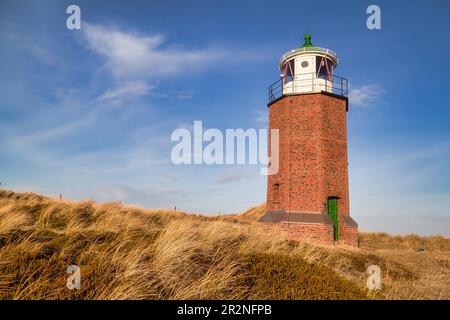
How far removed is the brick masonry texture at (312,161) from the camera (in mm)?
14742

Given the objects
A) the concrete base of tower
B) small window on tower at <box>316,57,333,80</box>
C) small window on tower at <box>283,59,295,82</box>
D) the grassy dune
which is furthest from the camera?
small window on tower at <box>283,59,295,82</box>

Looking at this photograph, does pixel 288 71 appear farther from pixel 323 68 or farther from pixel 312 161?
pixel 312 161

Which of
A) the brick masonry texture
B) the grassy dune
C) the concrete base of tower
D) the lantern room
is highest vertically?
the lantern room

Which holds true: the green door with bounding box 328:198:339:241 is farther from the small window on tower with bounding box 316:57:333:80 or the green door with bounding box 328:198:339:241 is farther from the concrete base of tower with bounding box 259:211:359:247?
the small window on tower with bounding box 316:57:333:80

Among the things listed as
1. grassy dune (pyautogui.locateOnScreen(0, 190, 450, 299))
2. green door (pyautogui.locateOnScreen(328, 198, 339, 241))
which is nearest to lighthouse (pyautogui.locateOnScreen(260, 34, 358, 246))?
green door (pyautogui.locateOnScreen(328, 198, 339, 241))

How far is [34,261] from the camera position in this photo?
3.88 m

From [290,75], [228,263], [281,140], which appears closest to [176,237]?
[228,263]

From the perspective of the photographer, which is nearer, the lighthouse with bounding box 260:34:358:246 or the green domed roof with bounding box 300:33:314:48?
the lighthouse with bounding box 260:34:358:246

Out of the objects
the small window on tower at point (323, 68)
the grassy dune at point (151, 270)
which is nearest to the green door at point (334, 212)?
the small window on tower at point (323, 68)

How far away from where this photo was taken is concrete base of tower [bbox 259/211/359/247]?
14016mm

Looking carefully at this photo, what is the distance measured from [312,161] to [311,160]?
0.08 m

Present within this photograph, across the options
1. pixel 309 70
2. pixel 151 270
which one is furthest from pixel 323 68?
pixel 151 270

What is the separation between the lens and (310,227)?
14172mm
